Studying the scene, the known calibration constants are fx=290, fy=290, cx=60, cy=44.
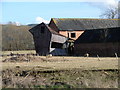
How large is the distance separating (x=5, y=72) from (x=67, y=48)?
36.1 metres

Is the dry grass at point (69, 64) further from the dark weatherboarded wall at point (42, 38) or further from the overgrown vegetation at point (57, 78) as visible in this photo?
the dark weatherboarded wall at point (42, 38)

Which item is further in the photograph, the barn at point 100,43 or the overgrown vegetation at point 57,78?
the barn at point 100,43

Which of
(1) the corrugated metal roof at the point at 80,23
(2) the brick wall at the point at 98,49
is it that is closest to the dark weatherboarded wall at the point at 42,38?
(2) the brick wall at the point at 98,49

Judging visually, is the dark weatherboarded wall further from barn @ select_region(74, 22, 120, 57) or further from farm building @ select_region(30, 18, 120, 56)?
barn @ select_region(74, 22, 120, 57)

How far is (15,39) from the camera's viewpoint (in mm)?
76562

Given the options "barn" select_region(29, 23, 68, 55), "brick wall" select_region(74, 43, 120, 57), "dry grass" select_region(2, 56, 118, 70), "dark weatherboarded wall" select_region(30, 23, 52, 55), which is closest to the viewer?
"dry grass" select_region(2, 56, 118, 70)

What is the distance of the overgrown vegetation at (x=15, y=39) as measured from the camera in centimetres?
7431

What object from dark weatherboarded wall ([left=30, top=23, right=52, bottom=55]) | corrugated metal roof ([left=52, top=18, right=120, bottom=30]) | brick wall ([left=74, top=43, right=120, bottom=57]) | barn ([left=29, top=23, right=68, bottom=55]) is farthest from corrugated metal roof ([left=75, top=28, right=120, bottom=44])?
corrugated metal roof ([left=52, top=18, right=120, bottom=30])

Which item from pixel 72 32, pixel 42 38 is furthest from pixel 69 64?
pixel 72 32

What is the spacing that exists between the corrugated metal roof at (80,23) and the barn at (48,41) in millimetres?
4385

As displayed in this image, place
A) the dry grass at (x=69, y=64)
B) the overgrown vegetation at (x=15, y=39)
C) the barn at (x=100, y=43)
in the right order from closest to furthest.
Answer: the dry grass at (x=69, y=64)
the barn at (x=100, y=43)
the overgrown vegetation at (x=15, y=39)

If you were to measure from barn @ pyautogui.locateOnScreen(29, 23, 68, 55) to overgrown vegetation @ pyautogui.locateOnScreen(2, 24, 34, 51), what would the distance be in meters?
19.5

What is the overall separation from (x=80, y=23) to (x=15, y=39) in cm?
2136

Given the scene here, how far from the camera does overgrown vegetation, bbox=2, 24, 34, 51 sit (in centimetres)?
7431
